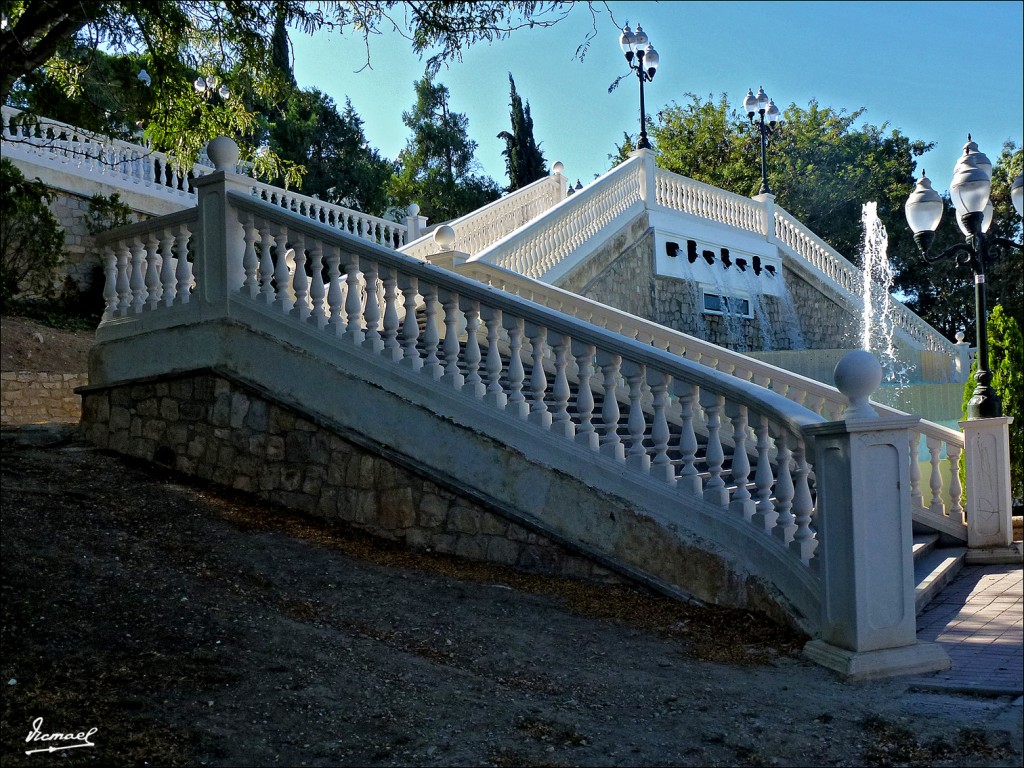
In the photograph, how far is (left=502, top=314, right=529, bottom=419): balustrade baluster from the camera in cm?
655

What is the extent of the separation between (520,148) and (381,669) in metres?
35.3

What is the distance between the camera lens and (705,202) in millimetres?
21500

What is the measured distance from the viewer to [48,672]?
4137 millimetres

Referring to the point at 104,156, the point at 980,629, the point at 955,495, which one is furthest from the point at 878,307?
the point at 980,629

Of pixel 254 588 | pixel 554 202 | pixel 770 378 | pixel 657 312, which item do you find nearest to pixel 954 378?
pixel 657 312

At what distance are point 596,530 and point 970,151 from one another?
5853 millimetres

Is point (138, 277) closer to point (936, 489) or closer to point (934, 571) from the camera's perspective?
point (934, 571)

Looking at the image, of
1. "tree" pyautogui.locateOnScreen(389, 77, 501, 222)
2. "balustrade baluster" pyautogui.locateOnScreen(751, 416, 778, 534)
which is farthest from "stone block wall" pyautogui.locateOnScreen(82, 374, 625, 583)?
"tree" pyautogui.locateOnScreen(389, 77, 501, 222)

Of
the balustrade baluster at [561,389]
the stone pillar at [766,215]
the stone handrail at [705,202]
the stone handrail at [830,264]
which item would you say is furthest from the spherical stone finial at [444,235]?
the stone handrail at [830,264]

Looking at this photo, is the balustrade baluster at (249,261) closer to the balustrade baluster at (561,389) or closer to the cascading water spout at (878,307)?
the balustrade baluster at (561,389)

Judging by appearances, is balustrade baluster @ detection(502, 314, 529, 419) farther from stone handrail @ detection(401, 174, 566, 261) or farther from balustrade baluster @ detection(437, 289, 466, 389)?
stone handrail @ detection(401, 174, 566, 261)

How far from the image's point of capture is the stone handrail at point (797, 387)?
27.4 ft

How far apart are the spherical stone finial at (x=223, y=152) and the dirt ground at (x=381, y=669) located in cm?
304

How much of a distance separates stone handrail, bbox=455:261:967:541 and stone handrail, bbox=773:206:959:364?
14.3m
